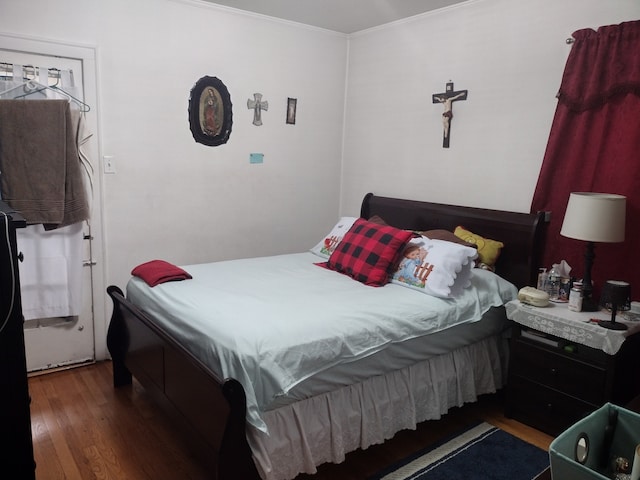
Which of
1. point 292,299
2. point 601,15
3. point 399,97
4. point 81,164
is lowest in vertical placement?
point 292,299

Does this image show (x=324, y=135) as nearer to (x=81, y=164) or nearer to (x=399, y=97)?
(x=399, y=97)

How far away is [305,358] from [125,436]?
46.0 inches

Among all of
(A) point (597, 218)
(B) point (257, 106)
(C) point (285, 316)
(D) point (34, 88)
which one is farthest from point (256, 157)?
(A) point (597, 218)

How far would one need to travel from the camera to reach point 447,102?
3316mm

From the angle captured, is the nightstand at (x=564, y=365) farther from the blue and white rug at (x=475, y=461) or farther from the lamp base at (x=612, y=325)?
the blue and white rug at (x=475, y=461)

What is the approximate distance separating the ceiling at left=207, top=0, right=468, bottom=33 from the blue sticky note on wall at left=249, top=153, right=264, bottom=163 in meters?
1.04

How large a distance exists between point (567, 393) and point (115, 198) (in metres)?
2.93

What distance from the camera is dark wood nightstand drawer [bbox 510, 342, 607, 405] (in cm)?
224

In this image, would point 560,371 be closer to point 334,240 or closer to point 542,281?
point 542,281

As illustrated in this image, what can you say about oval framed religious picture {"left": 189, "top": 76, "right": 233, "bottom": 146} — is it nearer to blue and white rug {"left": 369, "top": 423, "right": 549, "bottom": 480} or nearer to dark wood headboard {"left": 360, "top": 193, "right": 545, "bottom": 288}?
dark wood headboard {"left": 360, "top": 193, "right": 545, "bottom": 288}

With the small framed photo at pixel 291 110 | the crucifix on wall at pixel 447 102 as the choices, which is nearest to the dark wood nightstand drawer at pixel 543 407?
the crucifix on wall at pixel 447 102

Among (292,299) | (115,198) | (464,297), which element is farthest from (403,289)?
(115,198)

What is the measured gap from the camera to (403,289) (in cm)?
265

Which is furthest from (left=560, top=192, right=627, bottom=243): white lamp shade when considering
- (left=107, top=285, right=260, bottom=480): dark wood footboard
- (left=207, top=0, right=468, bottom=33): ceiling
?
(left=107, top=285, right=260, bottom=480): dark wood footboard
